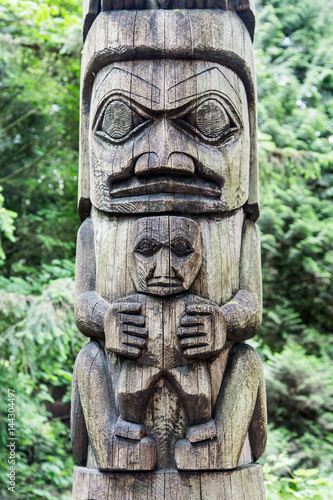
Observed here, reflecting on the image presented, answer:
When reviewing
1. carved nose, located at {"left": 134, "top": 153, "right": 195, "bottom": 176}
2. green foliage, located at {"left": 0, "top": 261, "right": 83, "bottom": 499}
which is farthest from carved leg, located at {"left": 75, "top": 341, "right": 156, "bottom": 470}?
green foliage, located at {"left": 0, "top": 261, "right": 83, "bottom": 499}

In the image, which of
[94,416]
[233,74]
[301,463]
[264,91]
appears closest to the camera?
[94,416]

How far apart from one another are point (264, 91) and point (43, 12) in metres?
4.09

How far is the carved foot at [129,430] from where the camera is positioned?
2.67 metres

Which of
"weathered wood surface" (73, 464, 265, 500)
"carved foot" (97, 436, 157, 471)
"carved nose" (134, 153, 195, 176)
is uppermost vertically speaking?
"carved nose" (134, 153, 195, 176)

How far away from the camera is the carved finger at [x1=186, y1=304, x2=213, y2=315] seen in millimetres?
2769

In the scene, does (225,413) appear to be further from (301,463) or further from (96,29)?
(301,463)

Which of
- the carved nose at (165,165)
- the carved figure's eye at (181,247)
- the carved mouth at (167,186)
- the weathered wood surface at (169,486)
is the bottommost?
the weathered wood surface at (169,486)

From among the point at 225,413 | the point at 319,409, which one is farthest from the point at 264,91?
the point at 225,413

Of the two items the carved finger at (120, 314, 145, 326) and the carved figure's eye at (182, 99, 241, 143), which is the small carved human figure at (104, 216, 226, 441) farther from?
the carved figure's eye at (182, 99, 241, 143)

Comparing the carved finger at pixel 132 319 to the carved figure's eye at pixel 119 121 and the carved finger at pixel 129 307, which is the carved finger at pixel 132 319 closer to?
the carved finger at pixel 129 307

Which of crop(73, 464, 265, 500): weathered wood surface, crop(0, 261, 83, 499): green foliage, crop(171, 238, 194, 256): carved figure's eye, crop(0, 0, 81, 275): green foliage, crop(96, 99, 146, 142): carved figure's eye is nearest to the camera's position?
crop(73, 464, 265, 500): weathered wood surface

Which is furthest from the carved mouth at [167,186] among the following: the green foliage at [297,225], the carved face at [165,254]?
the green foliage at [297,225]

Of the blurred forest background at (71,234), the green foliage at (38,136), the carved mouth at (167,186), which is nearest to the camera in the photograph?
the carved mouth at (167,186)

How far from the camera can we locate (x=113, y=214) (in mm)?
3094
